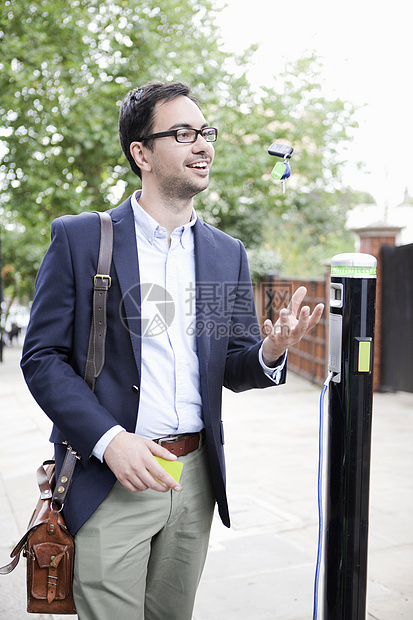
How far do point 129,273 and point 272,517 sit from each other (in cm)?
290

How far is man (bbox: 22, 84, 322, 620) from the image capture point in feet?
5.84

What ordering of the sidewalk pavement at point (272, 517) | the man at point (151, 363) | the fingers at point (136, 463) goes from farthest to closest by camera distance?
the sidewalk pavement at point (272, 517)
the man at point (151, 363)
the fingers at point (136, 463)

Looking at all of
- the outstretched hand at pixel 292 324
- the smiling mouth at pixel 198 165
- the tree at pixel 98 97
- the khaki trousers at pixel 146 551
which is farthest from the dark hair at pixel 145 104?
the tree at pixel 98 97

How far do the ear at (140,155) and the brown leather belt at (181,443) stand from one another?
868mm

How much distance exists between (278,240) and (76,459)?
1636 cm

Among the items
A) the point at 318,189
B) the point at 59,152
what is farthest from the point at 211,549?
the point at 318,189

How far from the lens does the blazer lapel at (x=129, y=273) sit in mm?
1879

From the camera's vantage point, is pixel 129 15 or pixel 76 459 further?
pixel 129 15

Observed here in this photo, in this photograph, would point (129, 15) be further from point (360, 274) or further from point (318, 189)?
point (360, 274)

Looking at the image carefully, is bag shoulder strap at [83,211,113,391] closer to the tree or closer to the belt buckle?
the belt buckle

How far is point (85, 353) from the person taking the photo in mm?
1848

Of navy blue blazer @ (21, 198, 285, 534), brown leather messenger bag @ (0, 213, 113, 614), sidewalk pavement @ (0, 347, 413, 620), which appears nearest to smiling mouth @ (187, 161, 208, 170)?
navy blue blazer @ (21, 198, 285, 534)

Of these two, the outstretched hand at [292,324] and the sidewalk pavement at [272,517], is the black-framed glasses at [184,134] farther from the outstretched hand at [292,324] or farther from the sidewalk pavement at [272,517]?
the sidewalk pavement at [272,517]

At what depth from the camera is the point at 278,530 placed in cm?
405
